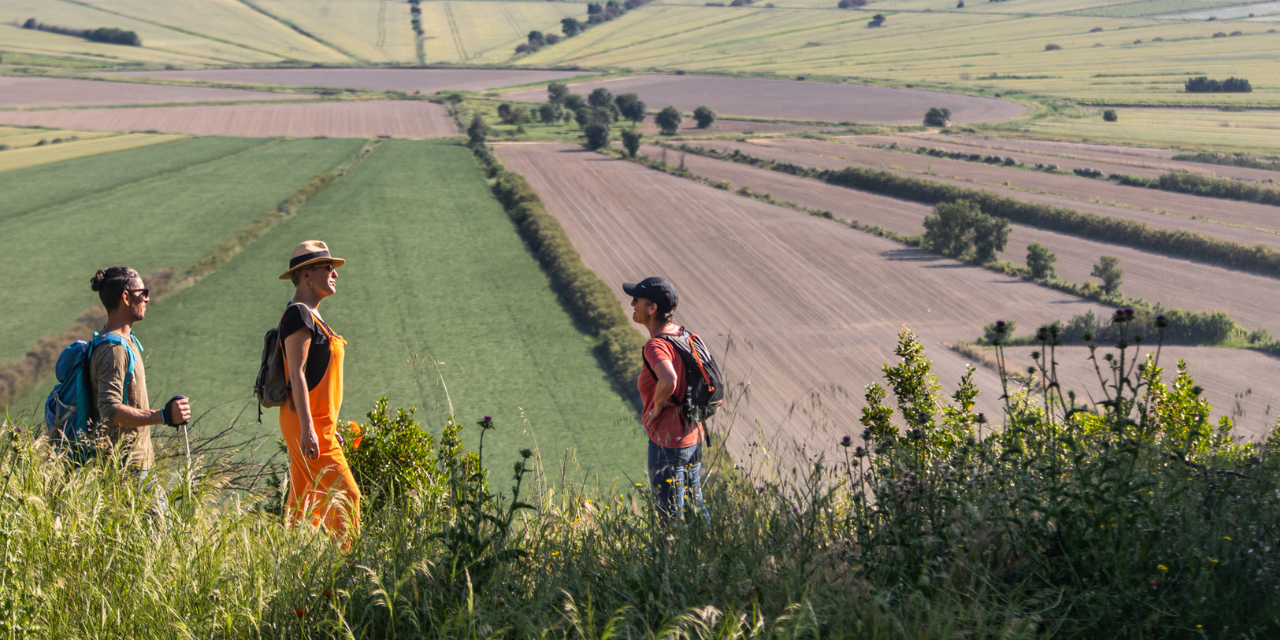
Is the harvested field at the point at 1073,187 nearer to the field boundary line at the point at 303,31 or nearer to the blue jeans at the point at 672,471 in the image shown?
the blue jeans at the point at 672,471

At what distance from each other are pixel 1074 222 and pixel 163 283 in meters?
40.7

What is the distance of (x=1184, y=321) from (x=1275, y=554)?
A: 29715 millimetres

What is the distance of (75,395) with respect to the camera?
4367mm

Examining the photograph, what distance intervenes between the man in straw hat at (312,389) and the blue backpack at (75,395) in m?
0.81

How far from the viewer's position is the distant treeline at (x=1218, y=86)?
80.6m

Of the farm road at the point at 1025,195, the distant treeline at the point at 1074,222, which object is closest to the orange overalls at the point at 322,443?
the distant treeline at the point at 1074,222

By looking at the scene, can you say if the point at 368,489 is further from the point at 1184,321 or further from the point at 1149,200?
the point at 1149,200

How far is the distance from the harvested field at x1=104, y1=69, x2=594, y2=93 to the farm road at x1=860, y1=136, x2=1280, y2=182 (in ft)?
177

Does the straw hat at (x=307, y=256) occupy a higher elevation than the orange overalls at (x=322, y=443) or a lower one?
higher

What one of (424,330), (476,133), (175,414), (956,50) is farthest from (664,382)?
(956,50)

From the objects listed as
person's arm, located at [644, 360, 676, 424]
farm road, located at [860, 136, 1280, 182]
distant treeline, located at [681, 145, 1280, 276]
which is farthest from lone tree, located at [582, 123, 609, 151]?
person's arm, located at [644, 360, 676, 424]

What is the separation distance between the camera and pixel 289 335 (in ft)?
14.3

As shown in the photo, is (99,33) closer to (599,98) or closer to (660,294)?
(599,98)

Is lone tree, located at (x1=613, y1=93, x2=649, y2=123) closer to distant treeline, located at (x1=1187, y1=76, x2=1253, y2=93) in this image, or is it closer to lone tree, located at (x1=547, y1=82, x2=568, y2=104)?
lone tree, located at (x1=547, y1=82, x2=568, y2=104)
